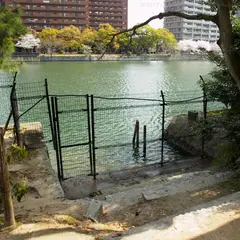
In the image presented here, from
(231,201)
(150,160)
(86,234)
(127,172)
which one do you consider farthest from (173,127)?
(86,234)

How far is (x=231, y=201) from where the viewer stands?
3.06m

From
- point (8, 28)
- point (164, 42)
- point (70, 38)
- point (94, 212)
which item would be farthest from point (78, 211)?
point (164, 42)

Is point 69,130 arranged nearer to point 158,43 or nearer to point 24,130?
point 24,130

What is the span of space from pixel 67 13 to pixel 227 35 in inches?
2687

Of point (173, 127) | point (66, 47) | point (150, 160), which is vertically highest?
point (66, 47)

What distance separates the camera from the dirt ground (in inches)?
109

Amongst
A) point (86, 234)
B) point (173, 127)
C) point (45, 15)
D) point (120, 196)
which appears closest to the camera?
point (86, 234)

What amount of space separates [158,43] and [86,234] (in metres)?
59.8

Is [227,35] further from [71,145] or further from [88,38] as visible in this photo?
[88,38]

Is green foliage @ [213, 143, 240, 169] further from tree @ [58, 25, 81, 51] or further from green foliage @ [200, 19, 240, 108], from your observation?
tree @ [58, 25, 81, 51]

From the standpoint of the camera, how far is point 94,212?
10.9 feet

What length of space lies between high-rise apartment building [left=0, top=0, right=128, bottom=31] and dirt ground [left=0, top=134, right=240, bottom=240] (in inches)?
2465

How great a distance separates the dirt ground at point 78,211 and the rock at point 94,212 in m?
0.07

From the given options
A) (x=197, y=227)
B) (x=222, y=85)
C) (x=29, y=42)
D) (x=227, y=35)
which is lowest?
(x=197, y=227)
